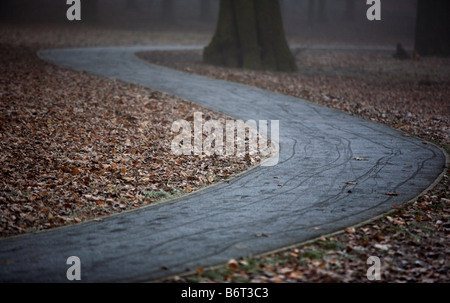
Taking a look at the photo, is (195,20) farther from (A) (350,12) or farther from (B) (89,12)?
(A) (350,12)

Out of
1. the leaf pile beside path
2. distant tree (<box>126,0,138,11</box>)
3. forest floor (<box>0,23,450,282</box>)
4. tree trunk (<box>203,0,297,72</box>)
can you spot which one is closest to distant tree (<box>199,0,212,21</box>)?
distant tree (<box>126,0,138,11</box>)

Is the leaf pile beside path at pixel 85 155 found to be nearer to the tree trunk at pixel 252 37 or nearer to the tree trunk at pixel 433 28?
the tree trunk at pixel 252 37

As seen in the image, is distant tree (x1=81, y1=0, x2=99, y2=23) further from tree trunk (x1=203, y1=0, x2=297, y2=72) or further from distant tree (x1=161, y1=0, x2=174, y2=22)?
tree trunk (x1=203, y1=0, x2=297, y2=72)

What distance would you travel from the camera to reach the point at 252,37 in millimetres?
21062

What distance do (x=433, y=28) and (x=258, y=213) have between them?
85.7 feet

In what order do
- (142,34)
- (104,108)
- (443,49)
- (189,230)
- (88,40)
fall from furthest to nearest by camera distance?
1. (142,34)
2. (88,40)
3. (443,49)
4. (104,108)
5. (189,230)

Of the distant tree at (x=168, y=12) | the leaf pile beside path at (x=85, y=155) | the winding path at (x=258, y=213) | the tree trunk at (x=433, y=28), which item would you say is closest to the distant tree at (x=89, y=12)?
the distant tree at (x=168, y=12)

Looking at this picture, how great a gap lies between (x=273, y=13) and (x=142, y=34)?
19004mm

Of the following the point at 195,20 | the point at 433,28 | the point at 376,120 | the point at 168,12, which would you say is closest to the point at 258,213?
the point at 376,120

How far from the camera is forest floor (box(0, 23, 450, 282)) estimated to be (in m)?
5.47

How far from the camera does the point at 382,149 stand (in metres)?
10.6

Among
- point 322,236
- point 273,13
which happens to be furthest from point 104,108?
point 273,13

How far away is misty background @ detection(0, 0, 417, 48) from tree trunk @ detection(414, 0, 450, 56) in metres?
8.90

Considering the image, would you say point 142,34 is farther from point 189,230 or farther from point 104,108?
point 189,230
